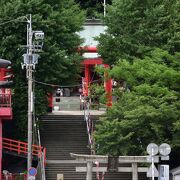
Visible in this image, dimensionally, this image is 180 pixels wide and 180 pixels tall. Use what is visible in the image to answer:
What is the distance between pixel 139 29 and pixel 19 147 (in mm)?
10639

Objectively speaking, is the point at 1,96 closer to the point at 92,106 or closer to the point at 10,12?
the point at 10,12

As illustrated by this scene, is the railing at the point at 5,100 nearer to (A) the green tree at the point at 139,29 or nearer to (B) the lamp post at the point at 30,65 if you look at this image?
(B) the lamp post at the point at 30,65

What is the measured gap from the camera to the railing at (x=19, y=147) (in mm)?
38906

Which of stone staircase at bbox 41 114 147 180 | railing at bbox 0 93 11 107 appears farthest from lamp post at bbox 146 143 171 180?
railing at bbox 0 93 11 107

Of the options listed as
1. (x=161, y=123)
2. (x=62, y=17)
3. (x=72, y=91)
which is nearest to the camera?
(x=161, y=123)

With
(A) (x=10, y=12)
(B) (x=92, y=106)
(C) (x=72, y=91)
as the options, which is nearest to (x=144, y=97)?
(A) (x=10, y=12)

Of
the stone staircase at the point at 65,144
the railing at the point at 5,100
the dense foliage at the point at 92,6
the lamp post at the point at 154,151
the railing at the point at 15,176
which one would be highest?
the dense foliage at the point at 92,6

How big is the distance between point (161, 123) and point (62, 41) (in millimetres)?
12053

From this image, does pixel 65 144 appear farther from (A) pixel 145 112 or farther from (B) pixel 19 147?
(A) pixel 145 112

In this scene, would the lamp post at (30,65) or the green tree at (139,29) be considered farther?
the green tree at (139,29)

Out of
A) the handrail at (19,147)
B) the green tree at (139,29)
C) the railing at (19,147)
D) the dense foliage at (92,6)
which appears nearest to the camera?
the green tree at (139,29)

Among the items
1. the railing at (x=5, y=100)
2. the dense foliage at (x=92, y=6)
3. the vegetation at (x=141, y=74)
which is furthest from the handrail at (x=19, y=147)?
the dense foliage at (x=92, y=6)

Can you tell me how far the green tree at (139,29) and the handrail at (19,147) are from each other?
7.58 metres

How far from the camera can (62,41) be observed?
138 feet
